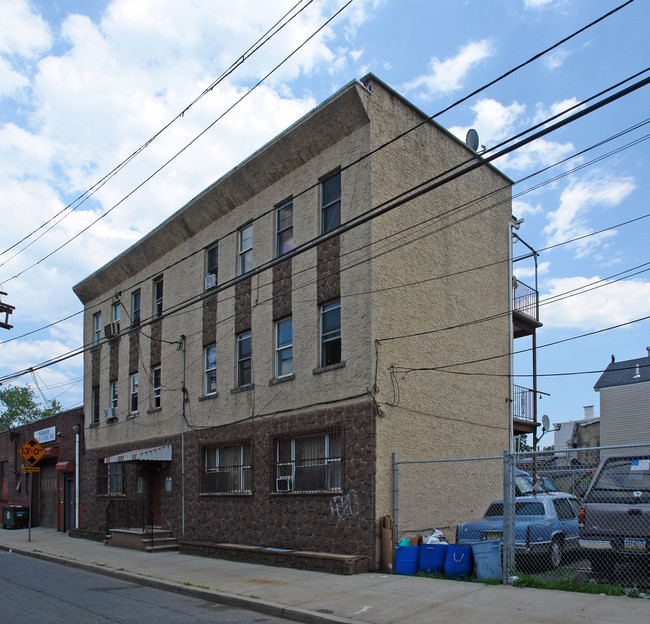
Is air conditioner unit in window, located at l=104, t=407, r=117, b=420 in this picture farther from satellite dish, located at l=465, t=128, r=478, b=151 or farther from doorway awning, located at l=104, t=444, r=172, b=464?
satellite dish, located at l=465, t=128, r=478, b=151

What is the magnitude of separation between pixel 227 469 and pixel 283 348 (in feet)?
12.7

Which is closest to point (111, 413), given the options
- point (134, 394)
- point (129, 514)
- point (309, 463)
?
point (134, 394)

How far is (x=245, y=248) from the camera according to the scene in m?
18.5

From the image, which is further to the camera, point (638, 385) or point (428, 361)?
point (638, 385)

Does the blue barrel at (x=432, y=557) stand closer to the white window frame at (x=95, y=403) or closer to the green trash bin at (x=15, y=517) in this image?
the white window frame at (x=95, y=403)

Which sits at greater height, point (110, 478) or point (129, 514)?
point (110, 478)

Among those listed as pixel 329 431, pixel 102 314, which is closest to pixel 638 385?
pixel 329 431

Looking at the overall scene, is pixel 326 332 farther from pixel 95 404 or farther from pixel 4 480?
pixel 4 480

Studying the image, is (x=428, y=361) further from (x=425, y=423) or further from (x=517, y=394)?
(x=517, y=394)

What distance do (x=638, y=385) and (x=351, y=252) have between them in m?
21.5

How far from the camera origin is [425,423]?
48.5ft

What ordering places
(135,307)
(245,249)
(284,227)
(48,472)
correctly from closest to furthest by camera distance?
(284,227), (245,249), (135,307), (48,472)

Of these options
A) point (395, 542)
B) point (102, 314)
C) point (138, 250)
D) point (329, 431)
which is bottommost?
point (395, 542)

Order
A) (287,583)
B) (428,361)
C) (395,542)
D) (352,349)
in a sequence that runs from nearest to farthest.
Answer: (287,583) → (395,542) → (352,349) → (428,361)
